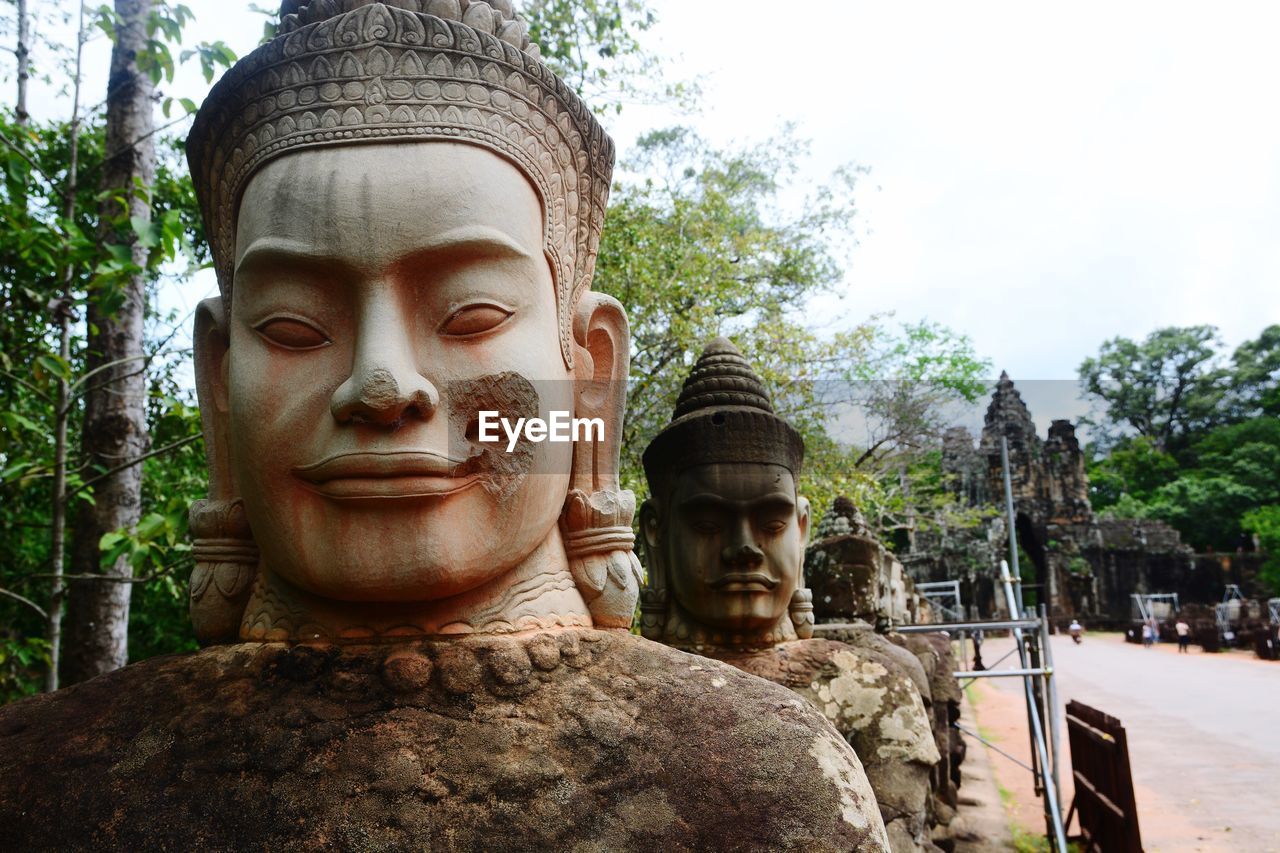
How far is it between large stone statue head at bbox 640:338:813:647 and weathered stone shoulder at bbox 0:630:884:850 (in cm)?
172

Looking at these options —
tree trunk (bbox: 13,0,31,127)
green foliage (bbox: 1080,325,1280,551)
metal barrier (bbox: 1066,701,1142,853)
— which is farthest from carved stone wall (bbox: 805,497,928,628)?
green foliage (bbox: 1080,325,1280,551)

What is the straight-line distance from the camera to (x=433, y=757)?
1748mm

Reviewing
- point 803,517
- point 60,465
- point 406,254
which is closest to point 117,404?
point 60,465

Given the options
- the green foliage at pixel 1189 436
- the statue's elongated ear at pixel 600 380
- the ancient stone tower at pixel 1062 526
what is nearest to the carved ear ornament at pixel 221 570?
the statue's elongated ear at pixel 600 380

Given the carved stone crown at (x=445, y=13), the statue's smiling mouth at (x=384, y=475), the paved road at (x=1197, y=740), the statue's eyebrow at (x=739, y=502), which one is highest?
the carved stone crown at (x=445, y=13)

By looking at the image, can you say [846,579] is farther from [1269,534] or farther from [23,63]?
[1269,534]

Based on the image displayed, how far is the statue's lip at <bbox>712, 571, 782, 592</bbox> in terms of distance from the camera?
3.71 meters

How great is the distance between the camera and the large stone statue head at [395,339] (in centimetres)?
189

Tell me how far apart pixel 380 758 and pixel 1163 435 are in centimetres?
4609

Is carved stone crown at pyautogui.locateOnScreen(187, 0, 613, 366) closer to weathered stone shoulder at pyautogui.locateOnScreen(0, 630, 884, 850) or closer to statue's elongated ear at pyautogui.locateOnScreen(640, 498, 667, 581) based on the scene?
weathered stone shoulder at pyautogui.locateOnScreen(0, 630, 884, 850)

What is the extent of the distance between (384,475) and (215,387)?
78 cm

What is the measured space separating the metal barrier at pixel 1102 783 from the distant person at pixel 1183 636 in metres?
15.9

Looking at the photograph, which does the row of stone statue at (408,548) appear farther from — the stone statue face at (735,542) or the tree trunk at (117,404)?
the tree trunk at (117,404)

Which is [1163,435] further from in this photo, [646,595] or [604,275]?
[646,595]
